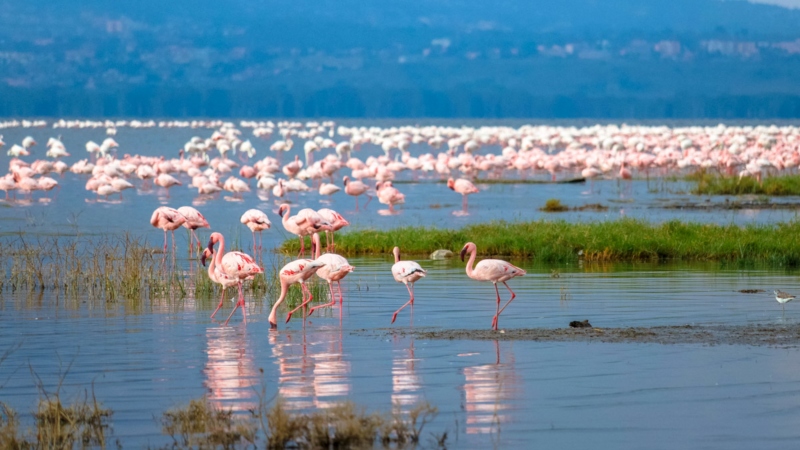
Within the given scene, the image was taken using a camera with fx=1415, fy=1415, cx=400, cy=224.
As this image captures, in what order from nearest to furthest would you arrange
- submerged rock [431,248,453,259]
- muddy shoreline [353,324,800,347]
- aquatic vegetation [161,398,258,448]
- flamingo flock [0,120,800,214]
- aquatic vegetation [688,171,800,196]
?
1. aquatic vegetation [161,398,258,448]
2. muddy shoreline [353,324,800,347]
3. submerged rock [431,248,453,259]
4. aquatic vegetation [688,171,800,196]
5. flamingo flock [0,120,800,214]

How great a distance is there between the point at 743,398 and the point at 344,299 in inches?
223

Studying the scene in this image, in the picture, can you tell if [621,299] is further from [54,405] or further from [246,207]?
[246,207]

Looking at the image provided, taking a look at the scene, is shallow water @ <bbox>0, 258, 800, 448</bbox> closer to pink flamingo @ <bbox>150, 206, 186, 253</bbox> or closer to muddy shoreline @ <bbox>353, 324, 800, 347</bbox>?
muddy shoreline @ <bbox>353, 324, 800, 347</bbox>

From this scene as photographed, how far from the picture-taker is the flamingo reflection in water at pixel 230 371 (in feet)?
28.1

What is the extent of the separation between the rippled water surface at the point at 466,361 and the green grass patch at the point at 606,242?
128cm

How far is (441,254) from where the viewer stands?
17953 millimetres

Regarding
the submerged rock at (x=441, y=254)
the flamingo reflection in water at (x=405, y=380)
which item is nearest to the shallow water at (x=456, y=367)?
the flamingo reflection in water at (x=405, y=380)

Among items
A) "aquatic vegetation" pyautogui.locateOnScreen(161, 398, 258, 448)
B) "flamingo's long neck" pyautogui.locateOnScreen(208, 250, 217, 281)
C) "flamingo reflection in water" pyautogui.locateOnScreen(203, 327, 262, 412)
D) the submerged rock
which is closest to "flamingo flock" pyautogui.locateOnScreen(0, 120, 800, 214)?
the submerged rock

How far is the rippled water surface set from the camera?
805 cm

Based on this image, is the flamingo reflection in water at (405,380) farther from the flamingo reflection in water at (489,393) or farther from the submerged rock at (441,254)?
the submerged rock at (441,254)

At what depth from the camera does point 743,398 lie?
8.65 m

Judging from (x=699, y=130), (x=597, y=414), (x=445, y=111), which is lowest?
(x=597, y=414)

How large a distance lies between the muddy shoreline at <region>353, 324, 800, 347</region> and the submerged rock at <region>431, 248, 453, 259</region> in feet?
21.0

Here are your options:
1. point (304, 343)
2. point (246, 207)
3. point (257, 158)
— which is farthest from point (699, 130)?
point (304, 343)
